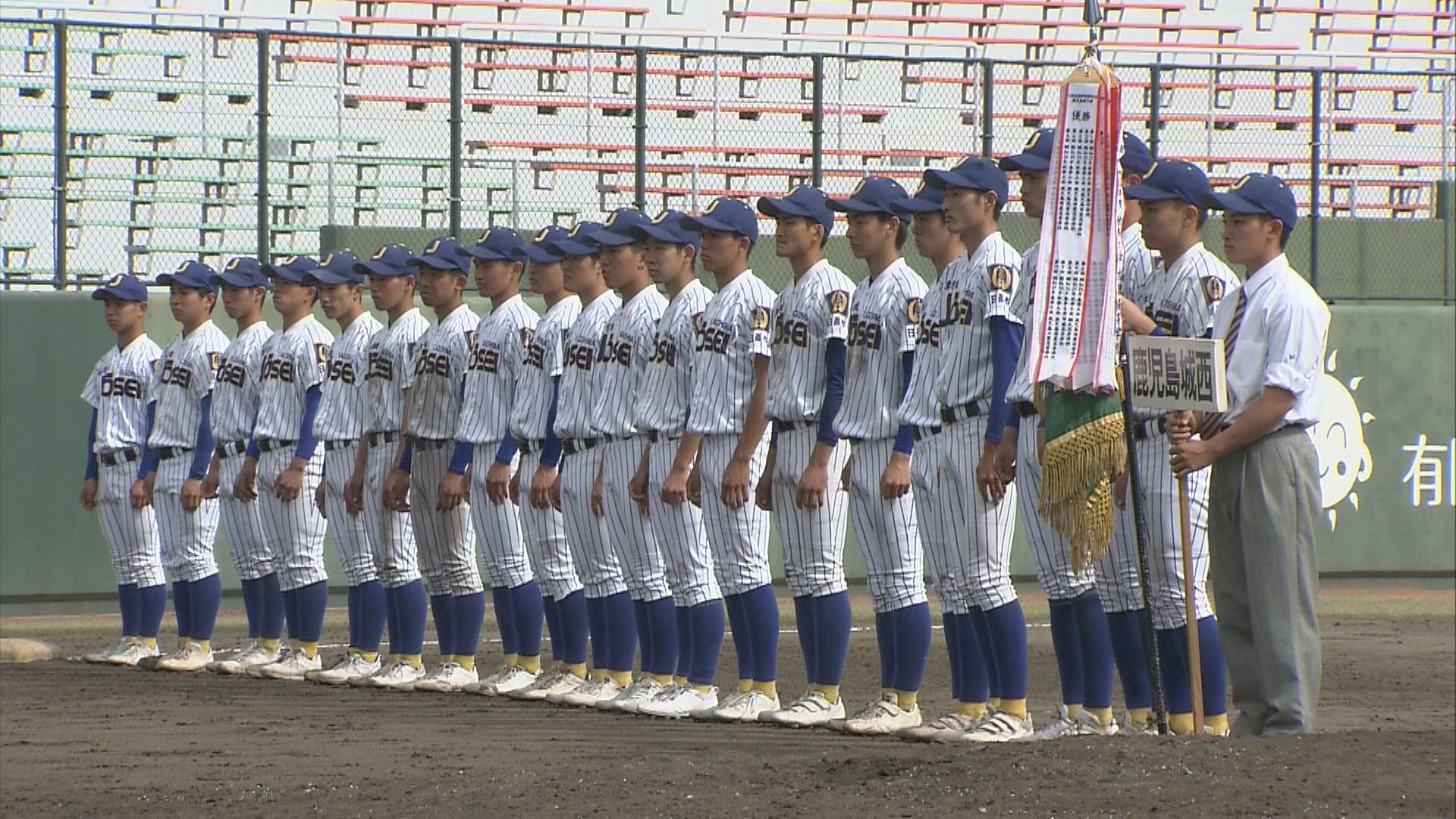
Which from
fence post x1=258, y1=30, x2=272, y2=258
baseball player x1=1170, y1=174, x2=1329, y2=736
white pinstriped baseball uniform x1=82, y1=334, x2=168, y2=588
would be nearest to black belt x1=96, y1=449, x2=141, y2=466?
white pinstriped baseball uniform x1=82, y1=334, x2=168, y2=588

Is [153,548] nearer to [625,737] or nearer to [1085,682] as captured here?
[625,737]

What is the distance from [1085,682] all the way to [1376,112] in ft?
39.7

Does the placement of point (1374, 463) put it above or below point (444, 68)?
below

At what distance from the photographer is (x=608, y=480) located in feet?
32.1

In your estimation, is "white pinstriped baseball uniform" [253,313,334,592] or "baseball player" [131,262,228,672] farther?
"baseball player" [131,262,228,672]

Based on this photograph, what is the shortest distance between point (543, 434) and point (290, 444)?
6.36 feet

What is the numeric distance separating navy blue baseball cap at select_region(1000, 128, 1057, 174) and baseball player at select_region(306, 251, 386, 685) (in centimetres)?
436

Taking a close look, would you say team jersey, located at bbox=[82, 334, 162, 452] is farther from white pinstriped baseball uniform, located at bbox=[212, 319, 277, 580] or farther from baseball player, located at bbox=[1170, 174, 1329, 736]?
baseball player, located at bbox=[1170, 174, 1329, 736]

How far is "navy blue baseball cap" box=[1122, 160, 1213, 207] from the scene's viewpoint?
735cm

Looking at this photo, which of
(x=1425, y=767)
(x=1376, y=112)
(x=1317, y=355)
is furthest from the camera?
(x=1376, y=112)

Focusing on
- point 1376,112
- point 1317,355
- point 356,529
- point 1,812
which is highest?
point 1376,112

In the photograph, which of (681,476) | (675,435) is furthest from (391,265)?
(681,476)

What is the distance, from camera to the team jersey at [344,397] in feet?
36.8

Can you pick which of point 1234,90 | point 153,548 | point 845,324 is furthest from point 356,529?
point 1234,90
